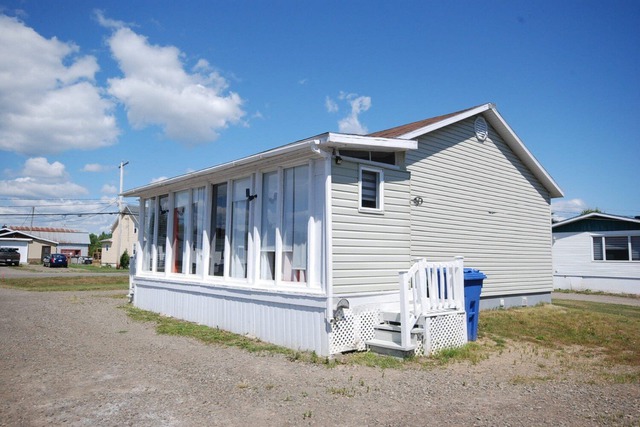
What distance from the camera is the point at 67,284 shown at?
22.8 meters

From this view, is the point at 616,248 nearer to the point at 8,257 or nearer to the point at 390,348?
the point at 390,348

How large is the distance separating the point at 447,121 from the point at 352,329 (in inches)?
210

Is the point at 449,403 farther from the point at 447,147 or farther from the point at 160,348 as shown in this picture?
the point at 447,147

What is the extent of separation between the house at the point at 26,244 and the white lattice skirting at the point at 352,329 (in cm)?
5208

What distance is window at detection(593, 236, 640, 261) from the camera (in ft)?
65.1

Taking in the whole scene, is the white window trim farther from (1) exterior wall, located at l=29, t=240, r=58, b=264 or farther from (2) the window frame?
(1) exterior wall, located at l=29, t=240, r=58, b=264

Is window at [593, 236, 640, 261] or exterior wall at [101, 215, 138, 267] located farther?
exterior wall at [101, 215, 138, 267]

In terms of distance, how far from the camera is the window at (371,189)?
7868mm

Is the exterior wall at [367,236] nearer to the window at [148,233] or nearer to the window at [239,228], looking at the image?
the window at [239,228]

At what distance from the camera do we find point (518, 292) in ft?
40.7

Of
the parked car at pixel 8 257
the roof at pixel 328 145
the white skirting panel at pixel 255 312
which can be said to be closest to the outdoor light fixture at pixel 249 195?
the roof at pixel 328 145

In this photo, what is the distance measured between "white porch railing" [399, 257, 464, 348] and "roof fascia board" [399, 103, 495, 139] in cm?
282

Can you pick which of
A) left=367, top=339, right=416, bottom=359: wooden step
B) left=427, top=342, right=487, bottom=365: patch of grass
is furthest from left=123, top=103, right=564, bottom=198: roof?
left=427, top=342, right=487, bottom=365: patch of grass

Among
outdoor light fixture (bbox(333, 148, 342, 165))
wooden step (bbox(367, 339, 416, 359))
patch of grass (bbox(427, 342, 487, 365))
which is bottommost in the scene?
patch of grass (bbox(427, 342, 487, 365))
